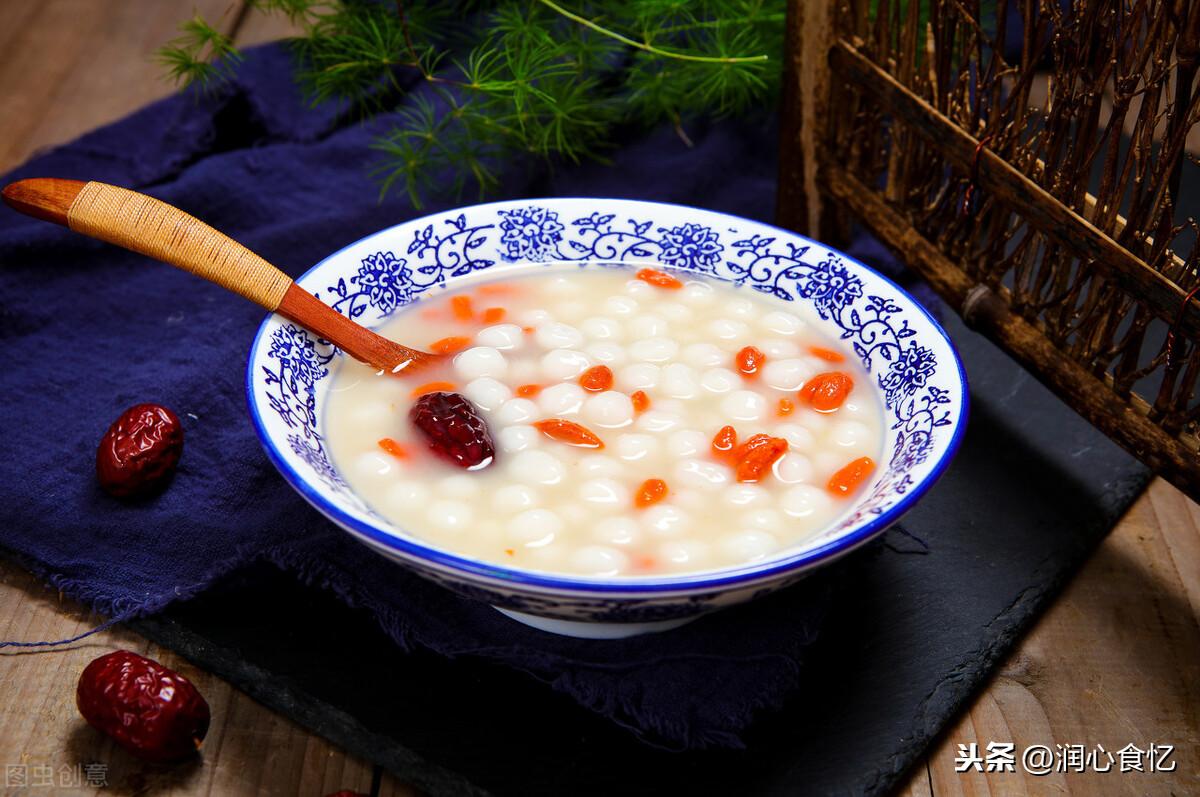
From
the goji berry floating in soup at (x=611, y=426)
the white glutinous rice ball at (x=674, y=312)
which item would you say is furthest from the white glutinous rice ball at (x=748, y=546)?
the white glutinous rice ball at (x=674, y=312)

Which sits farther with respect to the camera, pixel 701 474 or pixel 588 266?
pixel 588 266

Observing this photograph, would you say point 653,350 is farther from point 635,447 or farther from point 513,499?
point 513,499

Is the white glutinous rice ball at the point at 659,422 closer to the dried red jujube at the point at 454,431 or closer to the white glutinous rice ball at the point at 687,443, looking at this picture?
the white glutinous rice ball at the point at 687,443

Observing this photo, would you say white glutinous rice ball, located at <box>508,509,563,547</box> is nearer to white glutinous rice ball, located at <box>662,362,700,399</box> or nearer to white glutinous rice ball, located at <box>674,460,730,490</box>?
white glutinous rice ball, located at <box>674,460,730,490</box>

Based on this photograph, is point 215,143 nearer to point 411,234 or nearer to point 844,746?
point 411,234

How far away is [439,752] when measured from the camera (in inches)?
57.2

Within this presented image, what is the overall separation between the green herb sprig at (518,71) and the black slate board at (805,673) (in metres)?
1.14

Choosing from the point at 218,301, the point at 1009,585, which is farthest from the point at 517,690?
the point at 218,301

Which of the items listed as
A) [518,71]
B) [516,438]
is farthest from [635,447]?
[518,71]

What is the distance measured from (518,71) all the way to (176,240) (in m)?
0.99

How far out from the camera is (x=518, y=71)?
245 centimetres

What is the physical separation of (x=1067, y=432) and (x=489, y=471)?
1.06m

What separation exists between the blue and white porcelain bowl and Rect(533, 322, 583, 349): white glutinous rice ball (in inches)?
8.7

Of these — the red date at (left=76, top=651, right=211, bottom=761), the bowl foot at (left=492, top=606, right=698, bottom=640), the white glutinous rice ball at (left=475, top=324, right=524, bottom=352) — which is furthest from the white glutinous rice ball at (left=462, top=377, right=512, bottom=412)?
the red date at (left=76, top=651, right=211, bottom=761)
